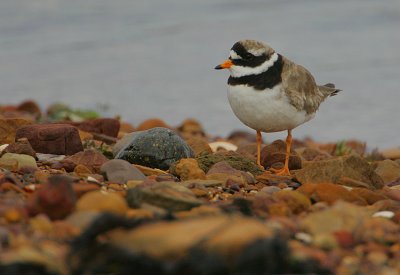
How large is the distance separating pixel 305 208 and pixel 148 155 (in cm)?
201

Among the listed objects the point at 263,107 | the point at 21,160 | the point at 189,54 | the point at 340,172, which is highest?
the point at 263,107

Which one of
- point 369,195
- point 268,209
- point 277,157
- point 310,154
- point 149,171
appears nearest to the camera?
point 268,209

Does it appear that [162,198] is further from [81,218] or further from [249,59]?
[249,59]

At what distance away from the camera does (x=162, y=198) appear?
5.23m

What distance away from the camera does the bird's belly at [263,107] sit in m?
7.34

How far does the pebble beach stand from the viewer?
4.00 meters

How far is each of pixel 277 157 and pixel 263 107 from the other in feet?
3.26

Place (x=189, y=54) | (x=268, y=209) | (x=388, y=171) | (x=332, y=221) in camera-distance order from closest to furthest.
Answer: (x=332, y=221) → (x=268, y=209) → (x=388, y=171) → (x=189, y=54)

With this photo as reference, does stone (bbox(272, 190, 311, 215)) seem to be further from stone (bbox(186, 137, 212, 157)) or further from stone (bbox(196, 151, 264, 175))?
stone (bbox(186, 137, 212, 157))

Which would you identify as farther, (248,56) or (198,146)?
(198,146)

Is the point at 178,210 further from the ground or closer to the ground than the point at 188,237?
closer to the ground

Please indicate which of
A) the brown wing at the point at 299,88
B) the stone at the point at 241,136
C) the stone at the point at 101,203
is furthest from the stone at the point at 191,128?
the stone at the point at 101,203

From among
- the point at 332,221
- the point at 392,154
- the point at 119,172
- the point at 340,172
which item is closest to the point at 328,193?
the point at 340,172

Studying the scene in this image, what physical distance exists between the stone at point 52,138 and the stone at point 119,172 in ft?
3.60
